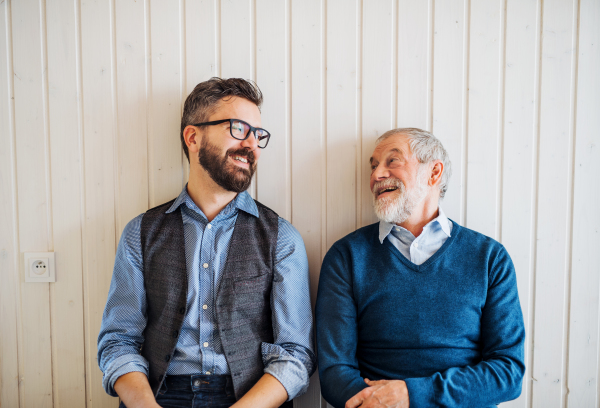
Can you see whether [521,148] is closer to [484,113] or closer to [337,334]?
[484,113]

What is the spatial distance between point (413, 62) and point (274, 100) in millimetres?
637

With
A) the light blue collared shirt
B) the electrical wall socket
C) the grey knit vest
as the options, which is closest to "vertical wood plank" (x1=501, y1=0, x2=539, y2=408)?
the light blue collared shirt

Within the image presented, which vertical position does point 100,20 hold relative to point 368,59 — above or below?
above

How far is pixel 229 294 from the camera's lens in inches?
44.4

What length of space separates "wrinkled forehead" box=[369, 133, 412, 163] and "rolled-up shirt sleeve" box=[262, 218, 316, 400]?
0.48 m

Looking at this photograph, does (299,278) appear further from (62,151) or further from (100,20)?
(100,20)

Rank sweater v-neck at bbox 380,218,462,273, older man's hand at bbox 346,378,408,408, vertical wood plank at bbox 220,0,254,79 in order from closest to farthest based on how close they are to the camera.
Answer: older man's hand at bbox 346,378,408,408 < sweater v-neck at bbox 380,218,462,273 < vertical wood plank at bbox 220,0,254,79

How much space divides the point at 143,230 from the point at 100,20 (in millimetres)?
965

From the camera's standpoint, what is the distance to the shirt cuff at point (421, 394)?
1.01 meters

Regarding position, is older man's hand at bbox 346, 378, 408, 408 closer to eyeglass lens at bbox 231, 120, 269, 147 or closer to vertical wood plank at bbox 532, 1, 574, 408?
vertical wood plank at bbox 532, 1, 574, 408

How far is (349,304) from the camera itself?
1173 millimetres

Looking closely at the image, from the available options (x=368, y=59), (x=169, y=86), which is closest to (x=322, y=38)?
(x=368, y=59)

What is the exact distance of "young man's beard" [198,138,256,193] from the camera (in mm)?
1175

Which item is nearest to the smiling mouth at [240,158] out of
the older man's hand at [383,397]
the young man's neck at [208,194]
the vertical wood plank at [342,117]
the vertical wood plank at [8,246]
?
the young man's neck at [208,194]
